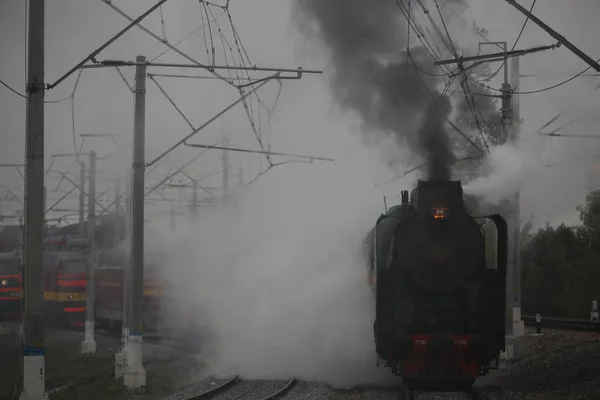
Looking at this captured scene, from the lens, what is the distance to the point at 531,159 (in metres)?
16.1

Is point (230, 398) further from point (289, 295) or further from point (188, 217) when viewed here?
point (188, 217)

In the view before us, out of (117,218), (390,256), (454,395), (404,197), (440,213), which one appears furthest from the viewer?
(117,218)

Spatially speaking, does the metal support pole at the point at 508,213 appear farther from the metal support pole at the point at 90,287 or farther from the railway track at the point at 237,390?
the metal support pole at the point at 90,287

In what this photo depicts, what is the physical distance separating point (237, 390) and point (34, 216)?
5.64m

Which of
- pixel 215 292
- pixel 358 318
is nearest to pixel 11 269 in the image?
pixel 215 292

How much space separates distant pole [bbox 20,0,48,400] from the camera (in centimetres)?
1198

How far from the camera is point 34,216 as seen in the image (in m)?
12.1

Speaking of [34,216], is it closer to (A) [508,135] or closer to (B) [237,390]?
(B) [237,390]

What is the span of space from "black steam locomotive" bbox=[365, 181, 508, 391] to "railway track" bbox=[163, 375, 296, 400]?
2784mm

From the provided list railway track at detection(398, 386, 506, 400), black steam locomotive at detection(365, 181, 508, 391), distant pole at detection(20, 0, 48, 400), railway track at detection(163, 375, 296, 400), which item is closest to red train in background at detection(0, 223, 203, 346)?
railway track at detection(163, 375, 296, 400)

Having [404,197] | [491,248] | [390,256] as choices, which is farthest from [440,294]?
[491,248]

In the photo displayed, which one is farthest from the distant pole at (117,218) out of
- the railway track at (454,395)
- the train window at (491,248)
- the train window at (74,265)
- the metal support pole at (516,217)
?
the railway track at (454,395)

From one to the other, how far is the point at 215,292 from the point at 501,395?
13.3 metres

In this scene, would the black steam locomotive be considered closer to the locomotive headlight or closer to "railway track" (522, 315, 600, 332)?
the locomotive headlight
